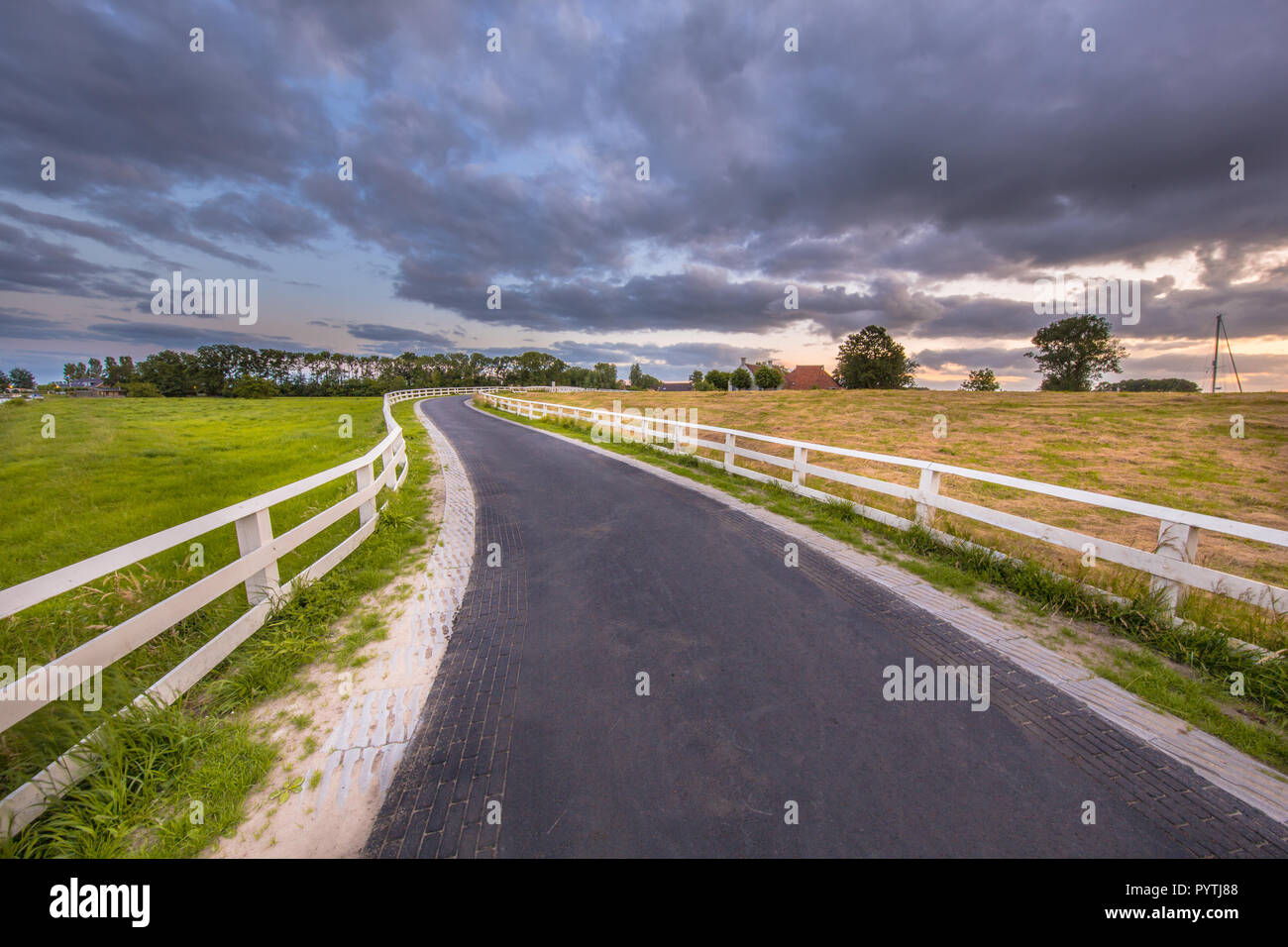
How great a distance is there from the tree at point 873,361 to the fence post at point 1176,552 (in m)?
60.7

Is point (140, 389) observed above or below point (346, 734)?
above

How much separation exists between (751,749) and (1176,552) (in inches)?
179

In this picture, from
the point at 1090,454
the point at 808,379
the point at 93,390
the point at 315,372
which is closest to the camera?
the point at 1090,454

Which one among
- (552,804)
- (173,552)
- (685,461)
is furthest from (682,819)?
(685,461)

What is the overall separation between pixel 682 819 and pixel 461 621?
2.94 metres

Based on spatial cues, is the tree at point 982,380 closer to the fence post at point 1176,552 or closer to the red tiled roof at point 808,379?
the red tiled roof at point 808,379

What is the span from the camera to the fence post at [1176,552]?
13.2 ft

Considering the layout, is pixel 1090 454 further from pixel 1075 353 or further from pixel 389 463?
pixel 1075 353

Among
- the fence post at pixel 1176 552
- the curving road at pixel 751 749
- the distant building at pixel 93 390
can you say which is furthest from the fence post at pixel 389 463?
the distant building at pixel 93 390

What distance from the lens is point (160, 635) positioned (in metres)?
3.95

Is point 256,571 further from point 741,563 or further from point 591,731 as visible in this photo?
point 741,563

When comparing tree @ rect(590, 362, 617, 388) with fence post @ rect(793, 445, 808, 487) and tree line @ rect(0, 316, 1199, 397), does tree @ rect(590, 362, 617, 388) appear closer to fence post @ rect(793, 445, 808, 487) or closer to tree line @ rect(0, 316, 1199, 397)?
tree line @ rect(0, 316, 1199, 397)

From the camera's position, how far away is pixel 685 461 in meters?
12.9


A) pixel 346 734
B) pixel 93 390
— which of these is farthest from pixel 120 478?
pixel 93 390
